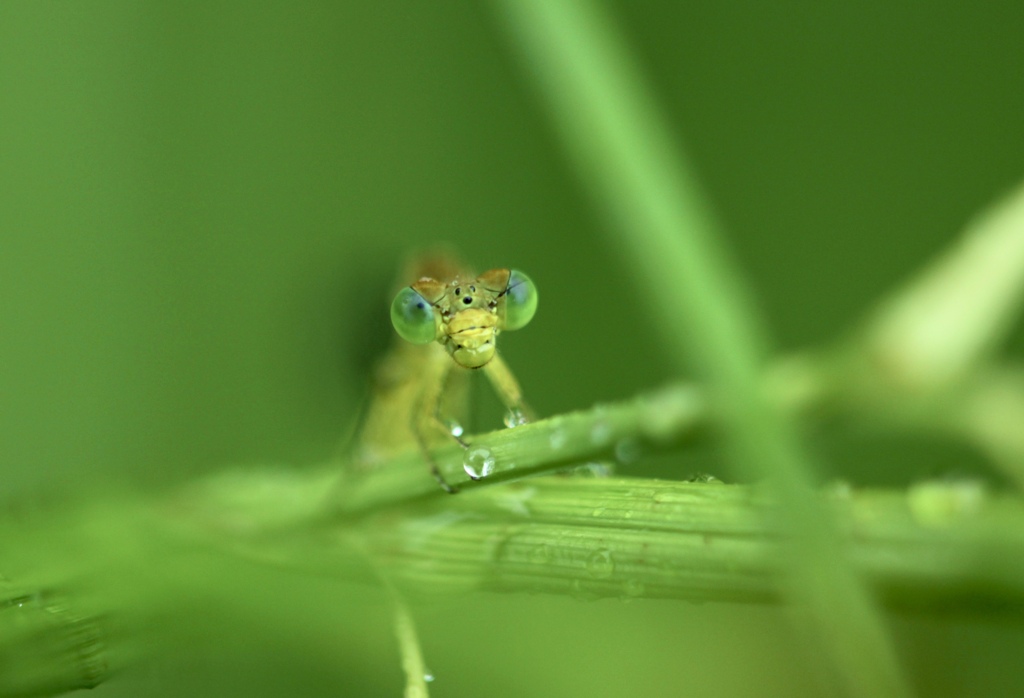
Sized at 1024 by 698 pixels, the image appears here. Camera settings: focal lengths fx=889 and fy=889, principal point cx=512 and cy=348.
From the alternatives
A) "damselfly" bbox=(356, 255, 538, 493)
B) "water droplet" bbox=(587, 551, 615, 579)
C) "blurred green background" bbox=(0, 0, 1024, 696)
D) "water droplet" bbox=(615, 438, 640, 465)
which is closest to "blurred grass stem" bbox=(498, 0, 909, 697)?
"water droplet" bbox=(615, 438, 640, 465)

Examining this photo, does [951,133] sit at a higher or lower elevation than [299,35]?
lower

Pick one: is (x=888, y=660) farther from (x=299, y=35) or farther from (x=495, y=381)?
(x=299, y=35)

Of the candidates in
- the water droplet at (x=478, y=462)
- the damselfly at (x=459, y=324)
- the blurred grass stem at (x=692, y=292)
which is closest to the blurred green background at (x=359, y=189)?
the damselfly at (x=459, y=324)

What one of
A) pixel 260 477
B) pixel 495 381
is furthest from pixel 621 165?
pixel 260 477

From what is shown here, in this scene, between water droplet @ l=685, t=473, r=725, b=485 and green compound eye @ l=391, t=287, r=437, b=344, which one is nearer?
water droplet @ l=685, t=473, r=725, b=485

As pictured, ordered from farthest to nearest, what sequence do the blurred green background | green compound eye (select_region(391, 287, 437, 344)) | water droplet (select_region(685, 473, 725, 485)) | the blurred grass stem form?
the blurred green background < green compound eye (select_region(391, 287, 437, 344)) < water droplet (select_region(685, 473, 725, 485)) < the blurred grass stem

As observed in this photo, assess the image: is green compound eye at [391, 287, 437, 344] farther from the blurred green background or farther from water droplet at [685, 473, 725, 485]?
the blurred green background
